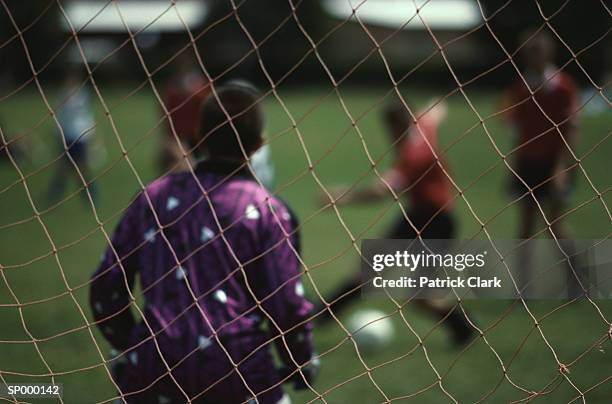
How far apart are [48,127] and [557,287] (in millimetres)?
15953

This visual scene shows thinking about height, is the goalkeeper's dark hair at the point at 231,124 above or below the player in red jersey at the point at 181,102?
above

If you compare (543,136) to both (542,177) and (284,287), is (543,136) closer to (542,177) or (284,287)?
(542,177)

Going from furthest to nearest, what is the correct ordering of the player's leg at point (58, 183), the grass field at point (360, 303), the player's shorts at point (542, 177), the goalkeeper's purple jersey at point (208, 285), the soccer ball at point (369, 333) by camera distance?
1. the player's leg at point (58, 183)
2. the player's shorts at point (542, 177)
3. the soccer ball at point (369, 333)
4. the grass field at point (360, 303)
5. the goalkeeper's purple jersey at point (208, 285)

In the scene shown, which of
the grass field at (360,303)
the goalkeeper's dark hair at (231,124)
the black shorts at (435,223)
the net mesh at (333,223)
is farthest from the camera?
the black shorts at (435,223)


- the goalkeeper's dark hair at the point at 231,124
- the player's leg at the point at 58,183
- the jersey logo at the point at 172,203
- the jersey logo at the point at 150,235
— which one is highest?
the goalkeeper's dark hair at the point at 231,124

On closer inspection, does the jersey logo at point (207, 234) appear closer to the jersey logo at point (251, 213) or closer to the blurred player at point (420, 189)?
the jersey logo at point (251, 213)

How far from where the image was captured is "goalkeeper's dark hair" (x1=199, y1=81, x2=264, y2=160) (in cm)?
258

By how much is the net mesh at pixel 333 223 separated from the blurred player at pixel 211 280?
1.2 inches

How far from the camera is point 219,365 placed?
2465 mm

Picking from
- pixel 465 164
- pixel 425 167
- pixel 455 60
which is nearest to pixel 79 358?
pixel 425 167

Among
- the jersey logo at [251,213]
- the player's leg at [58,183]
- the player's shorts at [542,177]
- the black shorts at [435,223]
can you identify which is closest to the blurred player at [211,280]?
the jersey logo at [251,213]

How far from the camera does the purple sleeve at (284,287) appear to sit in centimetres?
248

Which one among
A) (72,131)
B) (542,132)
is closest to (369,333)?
(542,132)

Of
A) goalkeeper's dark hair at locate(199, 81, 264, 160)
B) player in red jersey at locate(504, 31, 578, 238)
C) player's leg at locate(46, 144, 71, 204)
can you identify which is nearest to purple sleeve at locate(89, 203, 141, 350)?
goalkeeper's dark hair at locate(199, 81, 264, 160)
